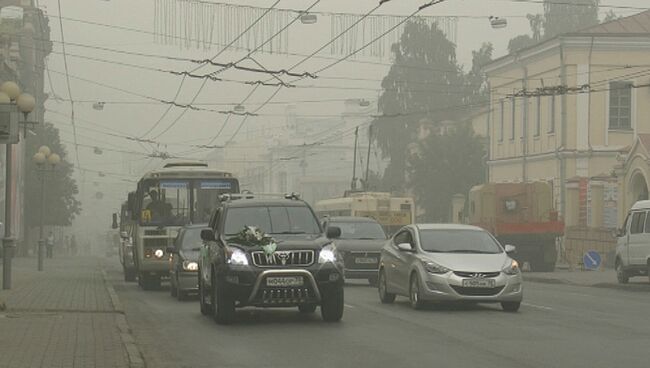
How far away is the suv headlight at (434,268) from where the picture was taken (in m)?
19.9

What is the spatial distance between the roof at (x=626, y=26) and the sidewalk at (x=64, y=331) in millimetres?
41192

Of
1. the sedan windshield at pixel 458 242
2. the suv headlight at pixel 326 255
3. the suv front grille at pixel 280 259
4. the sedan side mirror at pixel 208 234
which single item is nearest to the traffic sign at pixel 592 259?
the sedan windshield at pixel 458 242

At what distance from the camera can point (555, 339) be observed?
15.0 metres

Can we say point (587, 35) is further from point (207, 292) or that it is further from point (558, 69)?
point (207, 292)

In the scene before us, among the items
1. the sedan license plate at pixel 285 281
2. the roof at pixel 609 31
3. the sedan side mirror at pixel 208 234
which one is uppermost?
the roof at pixel 609 31

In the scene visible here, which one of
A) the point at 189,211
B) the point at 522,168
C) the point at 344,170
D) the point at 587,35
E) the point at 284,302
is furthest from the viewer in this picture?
the point at 344,170

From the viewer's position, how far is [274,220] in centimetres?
1847

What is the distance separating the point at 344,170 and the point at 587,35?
68147mm

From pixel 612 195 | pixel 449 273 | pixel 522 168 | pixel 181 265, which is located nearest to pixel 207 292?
pixel 449 273

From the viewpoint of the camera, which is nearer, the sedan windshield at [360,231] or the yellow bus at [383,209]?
the sedan windshield at [360,231]

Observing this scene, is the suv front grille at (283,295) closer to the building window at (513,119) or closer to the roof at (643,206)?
the roof at (643,206)

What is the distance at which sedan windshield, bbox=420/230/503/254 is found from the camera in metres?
20.9

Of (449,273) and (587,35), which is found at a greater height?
(587,35)

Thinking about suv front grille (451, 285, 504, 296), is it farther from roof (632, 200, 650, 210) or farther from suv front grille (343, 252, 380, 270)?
A: roof (632, 200, 650, 210)
